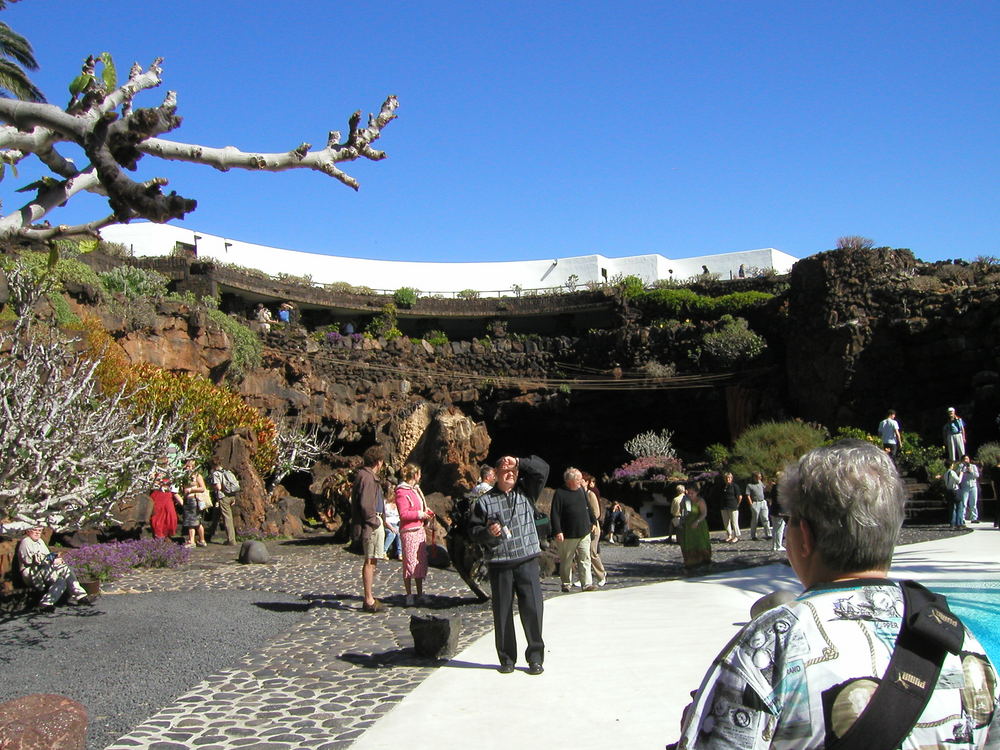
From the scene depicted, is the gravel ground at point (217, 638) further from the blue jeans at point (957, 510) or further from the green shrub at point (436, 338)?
the green shrub at point (436, 338)

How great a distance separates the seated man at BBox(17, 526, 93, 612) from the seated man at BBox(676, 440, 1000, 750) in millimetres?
8197

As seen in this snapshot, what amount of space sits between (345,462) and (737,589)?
18.2 meters

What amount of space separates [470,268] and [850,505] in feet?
157

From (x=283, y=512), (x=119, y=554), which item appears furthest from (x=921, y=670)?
(x=283, y=512)

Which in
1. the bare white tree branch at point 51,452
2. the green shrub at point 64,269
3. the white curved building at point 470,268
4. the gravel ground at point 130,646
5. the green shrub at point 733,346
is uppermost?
the white curved building at point 470,268

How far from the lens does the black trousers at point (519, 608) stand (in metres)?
5.69

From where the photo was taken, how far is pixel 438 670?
19.5 feet

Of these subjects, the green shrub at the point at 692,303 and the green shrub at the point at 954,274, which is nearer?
the green shrub at the point at 954,274

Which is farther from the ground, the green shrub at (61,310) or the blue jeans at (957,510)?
the green shrub at (61,310)

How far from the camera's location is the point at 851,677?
62.8 inches

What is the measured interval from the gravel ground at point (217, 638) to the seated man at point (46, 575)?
28cm

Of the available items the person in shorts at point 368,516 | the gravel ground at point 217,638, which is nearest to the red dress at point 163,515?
the gravel ground at point 217,638

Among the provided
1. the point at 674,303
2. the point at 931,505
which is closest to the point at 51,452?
the point at 931,505

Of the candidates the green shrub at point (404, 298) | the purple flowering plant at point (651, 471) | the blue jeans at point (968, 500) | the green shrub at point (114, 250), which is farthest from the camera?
the green shrub at point (404, 298)
